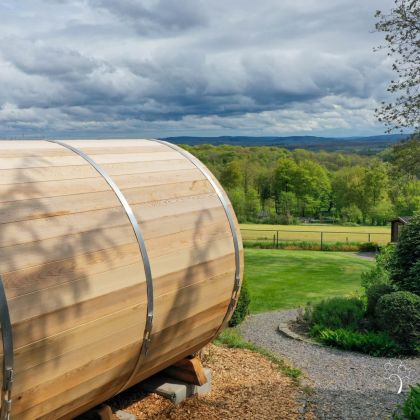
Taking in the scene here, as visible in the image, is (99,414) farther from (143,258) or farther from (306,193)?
(306,193)

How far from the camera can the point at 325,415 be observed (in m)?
6.78

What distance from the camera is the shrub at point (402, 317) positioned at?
9688mm

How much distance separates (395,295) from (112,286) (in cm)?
733

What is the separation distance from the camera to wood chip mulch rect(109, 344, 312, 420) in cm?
653

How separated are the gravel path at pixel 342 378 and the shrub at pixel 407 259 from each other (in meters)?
2.29

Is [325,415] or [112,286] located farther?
[325,415]

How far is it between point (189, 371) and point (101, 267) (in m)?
2.98

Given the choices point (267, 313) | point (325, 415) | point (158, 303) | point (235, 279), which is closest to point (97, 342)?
point (158, 303)

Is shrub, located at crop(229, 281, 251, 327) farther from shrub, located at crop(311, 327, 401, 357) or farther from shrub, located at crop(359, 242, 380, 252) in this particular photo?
shrub, located at crop(359, 242, 380, 252)

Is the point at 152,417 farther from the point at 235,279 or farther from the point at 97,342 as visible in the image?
the point at 97,342

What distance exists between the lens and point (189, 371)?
6.73 m

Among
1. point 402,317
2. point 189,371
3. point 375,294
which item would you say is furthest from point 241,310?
point 189,371

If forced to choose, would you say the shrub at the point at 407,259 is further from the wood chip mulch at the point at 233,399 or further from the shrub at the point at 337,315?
the wood chip mulch at the point at 233,399

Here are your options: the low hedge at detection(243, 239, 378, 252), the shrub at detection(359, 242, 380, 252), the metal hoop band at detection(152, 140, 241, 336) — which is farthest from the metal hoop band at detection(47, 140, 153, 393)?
the shrub at detection(359, 242, 380, 252)
